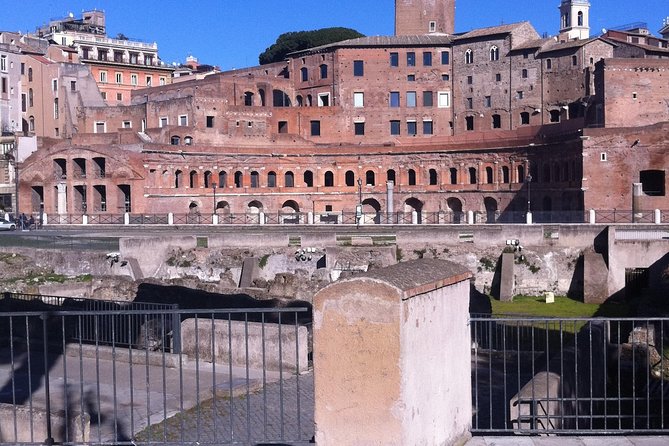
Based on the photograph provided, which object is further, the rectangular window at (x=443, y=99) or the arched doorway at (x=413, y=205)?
the rectangular window at (x=443, y=99)

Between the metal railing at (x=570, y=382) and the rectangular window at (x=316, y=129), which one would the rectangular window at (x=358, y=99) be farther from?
the metal railing at (x=570, y=382)

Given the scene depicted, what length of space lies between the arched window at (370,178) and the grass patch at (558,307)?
26045 mm

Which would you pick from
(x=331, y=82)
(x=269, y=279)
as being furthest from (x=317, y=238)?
(x=331, y=82)

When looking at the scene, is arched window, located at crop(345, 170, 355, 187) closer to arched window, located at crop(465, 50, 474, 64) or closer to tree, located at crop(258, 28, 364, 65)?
arched window, located at crop(465, 50, 474, 64)

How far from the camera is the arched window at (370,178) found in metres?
56.3

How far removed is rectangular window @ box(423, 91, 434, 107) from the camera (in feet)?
194

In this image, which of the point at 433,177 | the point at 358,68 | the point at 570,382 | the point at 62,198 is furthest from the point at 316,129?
the point at 570,382

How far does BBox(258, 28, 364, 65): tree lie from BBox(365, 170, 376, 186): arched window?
2359 cm

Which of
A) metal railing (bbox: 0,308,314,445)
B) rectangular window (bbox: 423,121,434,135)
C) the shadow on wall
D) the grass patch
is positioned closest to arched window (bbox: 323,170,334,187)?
rectangular window (bbox: 423,121,434,135)

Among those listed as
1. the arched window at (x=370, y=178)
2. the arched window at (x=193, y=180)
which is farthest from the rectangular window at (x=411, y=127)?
the arched window at (x=193, y=180)

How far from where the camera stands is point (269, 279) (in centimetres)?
→ 3128

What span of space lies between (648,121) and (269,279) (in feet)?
85.5

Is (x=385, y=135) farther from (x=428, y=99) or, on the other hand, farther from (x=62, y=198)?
(x=62, y=198)

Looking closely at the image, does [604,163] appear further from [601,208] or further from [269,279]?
[269,279]
